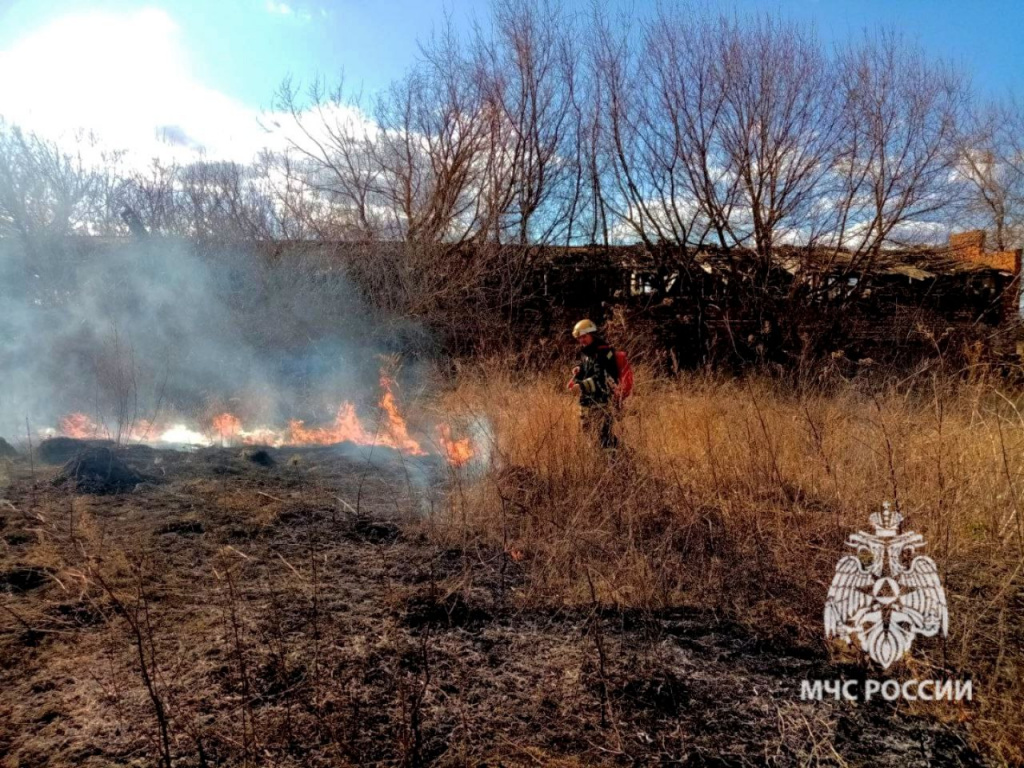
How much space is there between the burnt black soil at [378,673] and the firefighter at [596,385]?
2.08 metres

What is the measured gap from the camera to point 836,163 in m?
12.3

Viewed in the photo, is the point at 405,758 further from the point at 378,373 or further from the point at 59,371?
the point at 59,371

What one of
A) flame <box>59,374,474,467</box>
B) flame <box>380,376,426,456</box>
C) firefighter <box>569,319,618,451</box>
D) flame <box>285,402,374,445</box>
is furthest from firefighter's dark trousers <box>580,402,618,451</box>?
flame <box>285,402,374,445</box>

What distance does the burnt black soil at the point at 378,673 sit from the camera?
239 centimetres

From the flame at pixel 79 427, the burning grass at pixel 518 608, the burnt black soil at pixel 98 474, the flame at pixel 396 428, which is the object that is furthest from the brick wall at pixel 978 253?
the flame at pixel 79 427

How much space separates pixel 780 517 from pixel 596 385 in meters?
2.29

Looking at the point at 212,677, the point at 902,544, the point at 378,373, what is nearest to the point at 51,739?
the point at 212,677

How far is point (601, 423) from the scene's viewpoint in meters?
6.00

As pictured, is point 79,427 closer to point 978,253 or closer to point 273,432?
point 273,432

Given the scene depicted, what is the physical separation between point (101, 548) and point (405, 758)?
314 centimetres

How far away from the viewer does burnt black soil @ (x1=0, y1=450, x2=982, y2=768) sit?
239 centimetres

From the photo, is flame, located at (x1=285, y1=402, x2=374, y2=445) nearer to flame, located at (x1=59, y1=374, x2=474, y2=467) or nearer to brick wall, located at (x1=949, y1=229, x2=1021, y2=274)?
flame, located at (x1=59, y1=374, x2=474, y2=467)

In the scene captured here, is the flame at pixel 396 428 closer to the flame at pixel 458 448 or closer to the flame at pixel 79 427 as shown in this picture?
the flame at pixel 458 448

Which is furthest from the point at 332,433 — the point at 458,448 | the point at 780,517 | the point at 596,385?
the point at 780,517
